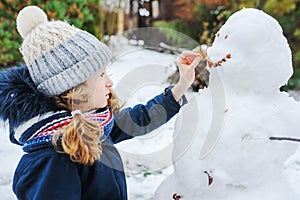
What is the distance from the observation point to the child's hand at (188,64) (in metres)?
1.54

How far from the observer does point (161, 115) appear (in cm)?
168

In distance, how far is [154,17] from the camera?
6.61m

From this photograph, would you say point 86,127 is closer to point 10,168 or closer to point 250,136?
point 250,136

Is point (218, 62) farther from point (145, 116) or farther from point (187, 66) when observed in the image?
point (145, 116)

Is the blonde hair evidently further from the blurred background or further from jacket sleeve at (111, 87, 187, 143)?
the blurred background

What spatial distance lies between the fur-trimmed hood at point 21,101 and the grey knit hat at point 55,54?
0.03 m

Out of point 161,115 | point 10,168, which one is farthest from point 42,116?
point 10,168

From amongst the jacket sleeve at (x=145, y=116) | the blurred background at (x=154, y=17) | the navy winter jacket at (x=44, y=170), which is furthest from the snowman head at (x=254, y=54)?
the blurred background at (x=154, y=17)

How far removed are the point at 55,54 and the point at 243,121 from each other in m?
0.64

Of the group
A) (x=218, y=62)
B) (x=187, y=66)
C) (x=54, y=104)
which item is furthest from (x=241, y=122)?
(x=54, y=104)

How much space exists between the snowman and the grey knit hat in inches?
16.4

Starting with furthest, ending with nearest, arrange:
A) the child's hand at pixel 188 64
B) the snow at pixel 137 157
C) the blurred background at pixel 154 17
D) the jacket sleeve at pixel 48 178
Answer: the blurred background at pixel 154 17
the snow at pixel 137 157
the child's hand at pixel 188 64
the jacket sleeve at pixel 48 178

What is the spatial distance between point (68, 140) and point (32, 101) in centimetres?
18

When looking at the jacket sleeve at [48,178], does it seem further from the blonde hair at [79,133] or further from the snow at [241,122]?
the snow at [241,122]
